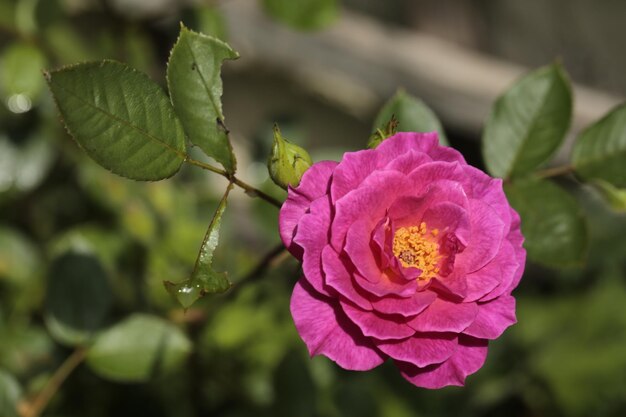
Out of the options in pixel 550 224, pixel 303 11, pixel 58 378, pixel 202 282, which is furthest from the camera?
pixel 303 11

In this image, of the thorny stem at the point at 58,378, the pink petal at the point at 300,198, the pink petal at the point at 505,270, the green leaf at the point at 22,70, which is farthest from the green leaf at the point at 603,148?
the green leaf at the point at 22,70

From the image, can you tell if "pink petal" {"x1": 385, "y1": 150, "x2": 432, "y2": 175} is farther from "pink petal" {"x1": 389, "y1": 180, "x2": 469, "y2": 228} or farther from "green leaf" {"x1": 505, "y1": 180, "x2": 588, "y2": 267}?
"green leaf" {"x1": 505, "y1": 180, "x2": 588, "y2": 267}

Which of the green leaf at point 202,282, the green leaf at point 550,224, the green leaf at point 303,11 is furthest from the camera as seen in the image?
the green leaf at point 303,11

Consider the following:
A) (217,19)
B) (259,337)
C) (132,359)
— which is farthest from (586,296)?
(132,359)

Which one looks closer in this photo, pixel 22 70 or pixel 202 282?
pixel 202 282

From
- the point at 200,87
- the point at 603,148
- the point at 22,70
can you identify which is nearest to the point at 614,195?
the point at 603,148

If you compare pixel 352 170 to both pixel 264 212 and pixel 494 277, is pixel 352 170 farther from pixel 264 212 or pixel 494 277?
pixel 264 212

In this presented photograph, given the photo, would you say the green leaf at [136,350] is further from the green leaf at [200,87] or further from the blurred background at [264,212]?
the green leaf at [200,87]
